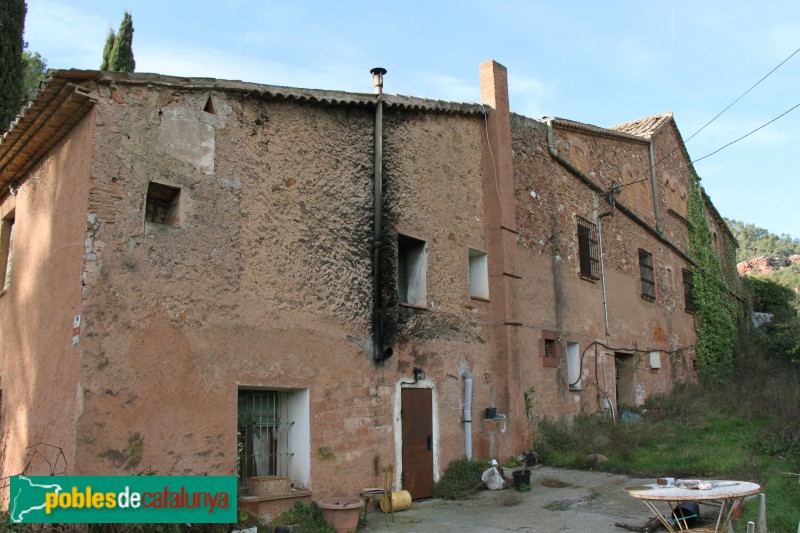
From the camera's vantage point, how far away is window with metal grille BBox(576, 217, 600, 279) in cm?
1523

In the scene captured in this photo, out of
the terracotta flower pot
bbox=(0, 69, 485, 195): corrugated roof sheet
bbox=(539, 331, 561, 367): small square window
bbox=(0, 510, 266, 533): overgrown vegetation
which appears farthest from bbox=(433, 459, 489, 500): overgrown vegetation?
bbox=(0, 69, 485, 195): corrugated roof sheet

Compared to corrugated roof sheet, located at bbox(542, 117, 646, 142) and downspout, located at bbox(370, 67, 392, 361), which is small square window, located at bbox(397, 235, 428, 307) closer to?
downspout, located at bbox(370, 67, 392, 361)

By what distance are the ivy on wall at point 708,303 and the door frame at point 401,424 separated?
1303cm

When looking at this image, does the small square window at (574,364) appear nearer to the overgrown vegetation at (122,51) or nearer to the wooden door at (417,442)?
the wooden door at (417,442)

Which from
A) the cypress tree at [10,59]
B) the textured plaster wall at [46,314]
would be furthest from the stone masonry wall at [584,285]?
the cypress tree at [10,59]

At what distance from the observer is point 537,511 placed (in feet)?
30.0

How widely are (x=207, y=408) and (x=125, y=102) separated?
3800mm

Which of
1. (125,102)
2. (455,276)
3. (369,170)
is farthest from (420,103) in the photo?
(125,102)

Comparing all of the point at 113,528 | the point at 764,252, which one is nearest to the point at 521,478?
the point at 113,528

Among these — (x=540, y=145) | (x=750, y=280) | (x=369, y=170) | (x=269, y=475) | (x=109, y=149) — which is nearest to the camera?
(x=109, y=149)

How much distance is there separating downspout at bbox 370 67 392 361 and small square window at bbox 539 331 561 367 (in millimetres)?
4364

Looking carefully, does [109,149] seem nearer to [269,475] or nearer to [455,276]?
[269,475]

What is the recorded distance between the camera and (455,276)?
11.6 metres

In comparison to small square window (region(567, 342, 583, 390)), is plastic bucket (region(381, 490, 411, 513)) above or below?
below
